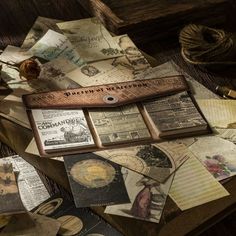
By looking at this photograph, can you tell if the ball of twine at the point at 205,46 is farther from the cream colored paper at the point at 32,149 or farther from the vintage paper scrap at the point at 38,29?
the cream colored paper at the point at 32,149

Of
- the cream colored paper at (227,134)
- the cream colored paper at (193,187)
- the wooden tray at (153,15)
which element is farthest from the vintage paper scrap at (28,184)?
the wooden tray at (153,15)

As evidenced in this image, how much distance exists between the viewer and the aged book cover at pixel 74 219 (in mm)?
850

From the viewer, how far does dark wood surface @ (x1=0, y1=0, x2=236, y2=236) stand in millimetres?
839

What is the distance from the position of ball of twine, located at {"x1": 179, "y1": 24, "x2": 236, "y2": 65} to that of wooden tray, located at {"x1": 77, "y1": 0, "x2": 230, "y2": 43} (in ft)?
0.22

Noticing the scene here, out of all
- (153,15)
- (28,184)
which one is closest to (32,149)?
(28,184)

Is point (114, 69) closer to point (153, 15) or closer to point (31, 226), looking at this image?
point (153, 15)

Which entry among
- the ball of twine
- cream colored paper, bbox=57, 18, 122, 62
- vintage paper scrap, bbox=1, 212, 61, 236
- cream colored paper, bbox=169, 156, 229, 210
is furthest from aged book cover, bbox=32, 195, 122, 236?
the ball of twine

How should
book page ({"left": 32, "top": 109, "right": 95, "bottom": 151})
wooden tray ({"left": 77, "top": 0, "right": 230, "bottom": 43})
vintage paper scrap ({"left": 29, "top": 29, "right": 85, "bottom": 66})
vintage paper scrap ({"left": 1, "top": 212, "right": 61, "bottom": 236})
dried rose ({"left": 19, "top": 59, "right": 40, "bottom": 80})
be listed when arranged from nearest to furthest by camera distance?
vintage paper scrap ({"left": 1, "top": 212, "right": 61, "bottom": 236}) → book page ({"left": 32, "top": 109, "right": 95, "bottom": 151}) → dried rose ({"left": 19, "top": 59, "right": 40, "bottom": 80}) → vintage paper scrap ({"left": 29, "top": 29, "right": 85, "bottom": 66}) → wooden tray ({"left": 77, "top": 0, "right": 230, "bottom": 43})

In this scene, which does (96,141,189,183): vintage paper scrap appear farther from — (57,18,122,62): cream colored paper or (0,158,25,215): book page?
(57,18,122,62): cream colored paper

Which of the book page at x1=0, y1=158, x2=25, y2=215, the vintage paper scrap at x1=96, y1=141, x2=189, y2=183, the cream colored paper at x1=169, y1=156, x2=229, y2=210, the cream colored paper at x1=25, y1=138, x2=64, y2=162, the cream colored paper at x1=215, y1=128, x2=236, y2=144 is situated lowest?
the cream colored paper at x1=169, y1=156, x2=229, y2=210

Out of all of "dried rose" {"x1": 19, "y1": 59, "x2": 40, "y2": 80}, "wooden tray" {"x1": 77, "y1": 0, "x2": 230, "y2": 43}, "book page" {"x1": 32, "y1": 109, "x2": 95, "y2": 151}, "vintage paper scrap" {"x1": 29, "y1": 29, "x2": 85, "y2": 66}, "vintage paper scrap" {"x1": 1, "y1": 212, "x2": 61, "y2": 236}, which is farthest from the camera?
"wooden tray" {"x1": 77, "y1": 0, "x2": 230, "y2": 43}

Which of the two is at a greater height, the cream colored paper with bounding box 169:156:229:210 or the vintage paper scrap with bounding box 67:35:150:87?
the vintage paper scrap with bounding box 67:35:150:87

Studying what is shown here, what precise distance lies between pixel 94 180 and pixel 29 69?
298 mm

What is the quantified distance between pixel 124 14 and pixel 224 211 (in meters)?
0.61
